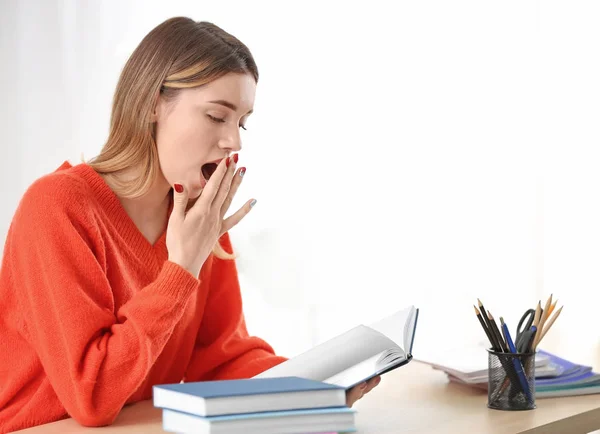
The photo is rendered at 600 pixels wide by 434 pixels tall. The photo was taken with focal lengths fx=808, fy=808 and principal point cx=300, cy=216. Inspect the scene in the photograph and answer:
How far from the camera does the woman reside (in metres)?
1.17

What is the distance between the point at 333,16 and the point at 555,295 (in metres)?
1.18

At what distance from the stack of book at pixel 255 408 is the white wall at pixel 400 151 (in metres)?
1.67

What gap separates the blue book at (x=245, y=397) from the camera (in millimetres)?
895

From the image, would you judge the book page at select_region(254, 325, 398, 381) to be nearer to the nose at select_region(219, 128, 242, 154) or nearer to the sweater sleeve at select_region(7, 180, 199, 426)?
the sweater sleeve at select_region(7, 180, 199, 426)

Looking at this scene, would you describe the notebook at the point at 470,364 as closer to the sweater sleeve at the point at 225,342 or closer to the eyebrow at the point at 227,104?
the sweater sleeve at the point at 225,342

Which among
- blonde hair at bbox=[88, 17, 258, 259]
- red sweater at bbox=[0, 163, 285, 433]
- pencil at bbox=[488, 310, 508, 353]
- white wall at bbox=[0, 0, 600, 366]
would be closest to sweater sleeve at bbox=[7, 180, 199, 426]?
red sweater at bbox=[0, 163, 285, 433]

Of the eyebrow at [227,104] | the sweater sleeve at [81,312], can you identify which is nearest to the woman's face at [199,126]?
the eyebrow at [227,104]

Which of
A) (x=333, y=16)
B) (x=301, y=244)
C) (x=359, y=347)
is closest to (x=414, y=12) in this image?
(x=333, y=16)

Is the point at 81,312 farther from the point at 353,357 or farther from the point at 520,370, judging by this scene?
the point at 520,370

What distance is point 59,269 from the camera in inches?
46.8

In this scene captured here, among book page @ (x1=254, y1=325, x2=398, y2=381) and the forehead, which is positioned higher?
the forehead

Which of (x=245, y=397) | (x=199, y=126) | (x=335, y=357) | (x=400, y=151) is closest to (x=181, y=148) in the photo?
(x=199, y=126)

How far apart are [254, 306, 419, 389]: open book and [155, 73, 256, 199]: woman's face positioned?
40 centimetres

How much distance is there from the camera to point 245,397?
904 mm
